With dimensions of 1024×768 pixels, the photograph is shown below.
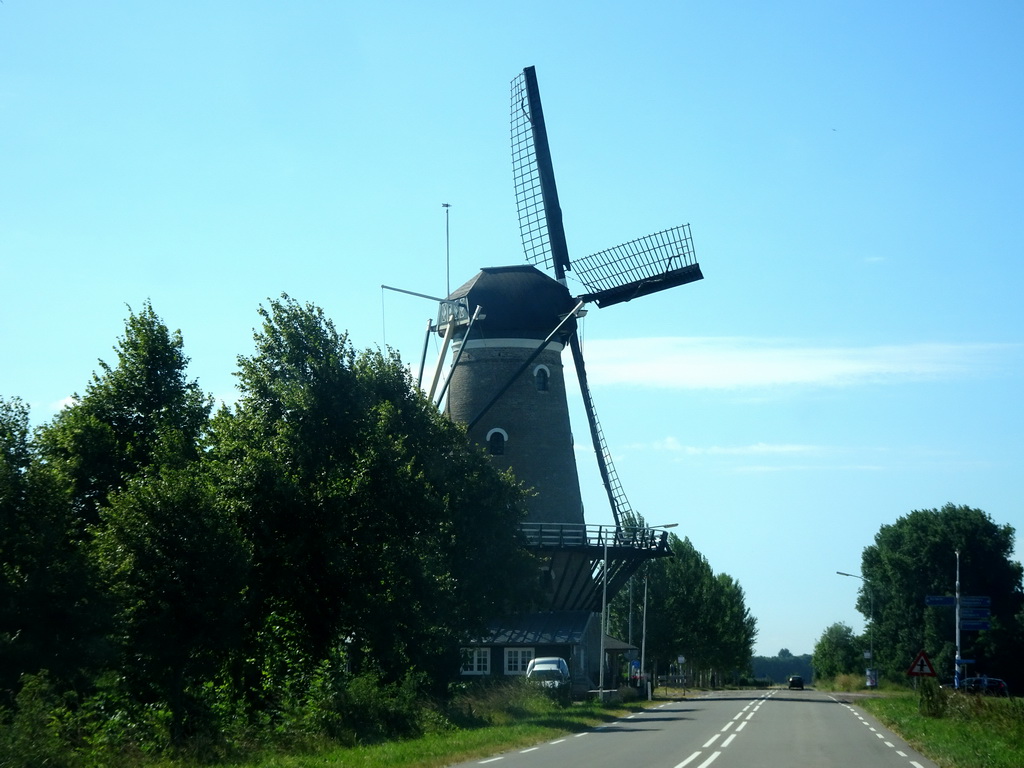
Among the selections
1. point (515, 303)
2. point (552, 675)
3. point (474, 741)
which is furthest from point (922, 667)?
point (515, 303)

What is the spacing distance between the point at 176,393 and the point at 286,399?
7382mm

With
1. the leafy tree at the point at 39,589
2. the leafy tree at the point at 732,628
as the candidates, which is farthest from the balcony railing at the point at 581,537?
the leafy tree at the point at 732,628

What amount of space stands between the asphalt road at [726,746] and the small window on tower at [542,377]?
17249 millimetres

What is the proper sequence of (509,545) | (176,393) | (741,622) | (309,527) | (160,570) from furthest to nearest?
1. (741,622)
2. (509,545)
3. (176,393)
4. (309,527)
5. (160,570)

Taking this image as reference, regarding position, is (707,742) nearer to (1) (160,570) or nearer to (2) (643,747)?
(2) (643,747)

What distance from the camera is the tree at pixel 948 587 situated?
8281 cm

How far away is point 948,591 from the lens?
287 feet

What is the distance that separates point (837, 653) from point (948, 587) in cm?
4868

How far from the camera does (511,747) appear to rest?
2458 centimetres

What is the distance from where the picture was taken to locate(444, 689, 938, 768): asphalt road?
20.9 metres

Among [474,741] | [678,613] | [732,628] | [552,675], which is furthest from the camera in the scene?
[732,628]

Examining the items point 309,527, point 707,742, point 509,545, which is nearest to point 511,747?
point 707,742

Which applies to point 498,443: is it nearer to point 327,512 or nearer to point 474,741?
point 327,512

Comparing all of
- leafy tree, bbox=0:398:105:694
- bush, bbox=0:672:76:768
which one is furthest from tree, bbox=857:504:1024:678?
bush, bbox=0:672:76:768
